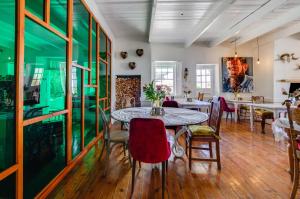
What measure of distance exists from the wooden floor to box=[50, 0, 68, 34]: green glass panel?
1.84 m

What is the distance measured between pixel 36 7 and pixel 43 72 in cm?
62

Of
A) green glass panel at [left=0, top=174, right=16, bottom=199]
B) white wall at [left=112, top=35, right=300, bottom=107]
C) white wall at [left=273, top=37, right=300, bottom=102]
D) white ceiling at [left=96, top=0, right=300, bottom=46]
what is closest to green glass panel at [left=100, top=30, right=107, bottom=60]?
white ceiling at [left=96, top=0, right=300, bottom=46]

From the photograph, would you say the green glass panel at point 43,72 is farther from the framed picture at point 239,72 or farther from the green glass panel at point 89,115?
the framed picture at point 239,72

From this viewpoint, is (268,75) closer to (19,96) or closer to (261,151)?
(261,151)

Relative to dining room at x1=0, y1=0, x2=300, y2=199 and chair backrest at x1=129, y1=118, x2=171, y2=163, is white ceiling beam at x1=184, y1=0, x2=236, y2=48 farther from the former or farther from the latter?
chair backrest at x1=129, y1=118, x2=171, y2=163

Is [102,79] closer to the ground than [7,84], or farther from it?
farther from it

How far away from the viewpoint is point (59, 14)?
2.22 m

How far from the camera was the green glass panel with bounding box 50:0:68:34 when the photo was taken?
6.72 ft

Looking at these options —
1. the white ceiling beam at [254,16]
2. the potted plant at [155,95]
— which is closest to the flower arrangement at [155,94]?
the potted plant at [155,95]

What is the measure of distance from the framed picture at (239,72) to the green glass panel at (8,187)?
260 inches

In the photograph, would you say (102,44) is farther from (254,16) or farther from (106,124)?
(254,16)

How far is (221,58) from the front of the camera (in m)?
6.64

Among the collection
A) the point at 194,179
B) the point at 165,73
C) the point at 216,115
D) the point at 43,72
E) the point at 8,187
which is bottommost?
the point at 194,179

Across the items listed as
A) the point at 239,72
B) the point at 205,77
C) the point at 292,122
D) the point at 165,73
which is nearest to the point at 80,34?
the point at 292,122
